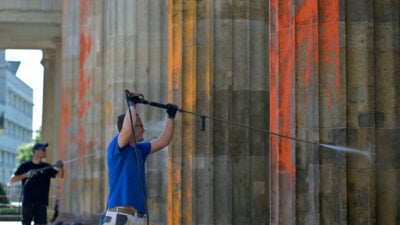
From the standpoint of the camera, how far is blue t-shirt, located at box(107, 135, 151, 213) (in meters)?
9.95

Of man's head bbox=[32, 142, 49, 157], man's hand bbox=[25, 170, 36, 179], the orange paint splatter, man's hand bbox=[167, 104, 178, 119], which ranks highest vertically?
the orange paint splatter

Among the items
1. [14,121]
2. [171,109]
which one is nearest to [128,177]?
[171,109]

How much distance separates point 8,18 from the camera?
2812 cm

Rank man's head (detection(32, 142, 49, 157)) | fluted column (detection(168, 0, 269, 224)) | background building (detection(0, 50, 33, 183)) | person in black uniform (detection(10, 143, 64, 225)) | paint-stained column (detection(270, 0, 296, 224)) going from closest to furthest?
paint-stained column (detection(270, 0, 296, 224)) < fluted column (detection(168, 0, 269, 224)) < man's head (detection(32, 142, 49, 157)) < person in black uniform (detection(10, 143, 64, 225)) < background building (detection(0, 50, 33, 183))

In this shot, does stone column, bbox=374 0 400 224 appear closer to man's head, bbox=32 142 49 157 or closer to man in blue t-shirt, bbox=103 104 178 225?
man in blue t-shirt, bbox=103 104 178 225

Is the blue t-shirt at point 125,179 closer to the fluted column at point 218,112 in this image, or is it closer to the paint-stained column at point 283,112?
the paint-stained column at point 283,112

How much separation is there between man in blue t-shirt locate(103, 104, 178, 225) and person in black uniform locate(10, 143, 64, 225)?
828cm

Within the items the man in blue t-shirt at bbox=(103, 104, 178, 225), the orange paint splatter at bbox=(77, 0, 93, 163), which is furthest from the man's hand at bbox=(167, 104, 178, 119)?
the orange paint splatter at bbox=(77, 0, 93, 163)

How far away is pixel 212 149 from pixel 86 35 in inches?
437

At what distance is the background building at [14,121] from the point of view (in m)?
112

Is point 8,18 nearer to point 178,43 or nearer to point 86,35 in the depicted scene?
point 86,35

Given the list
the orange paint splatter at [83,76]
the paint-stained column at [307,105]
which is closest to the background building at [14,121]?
the orange paint splatter at [83,76]

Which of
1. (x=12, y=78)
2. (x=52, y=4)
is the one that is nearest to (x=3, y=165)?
(x=12, y=78)

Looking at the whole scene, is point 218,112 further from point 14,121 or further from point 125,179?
point 14,121
